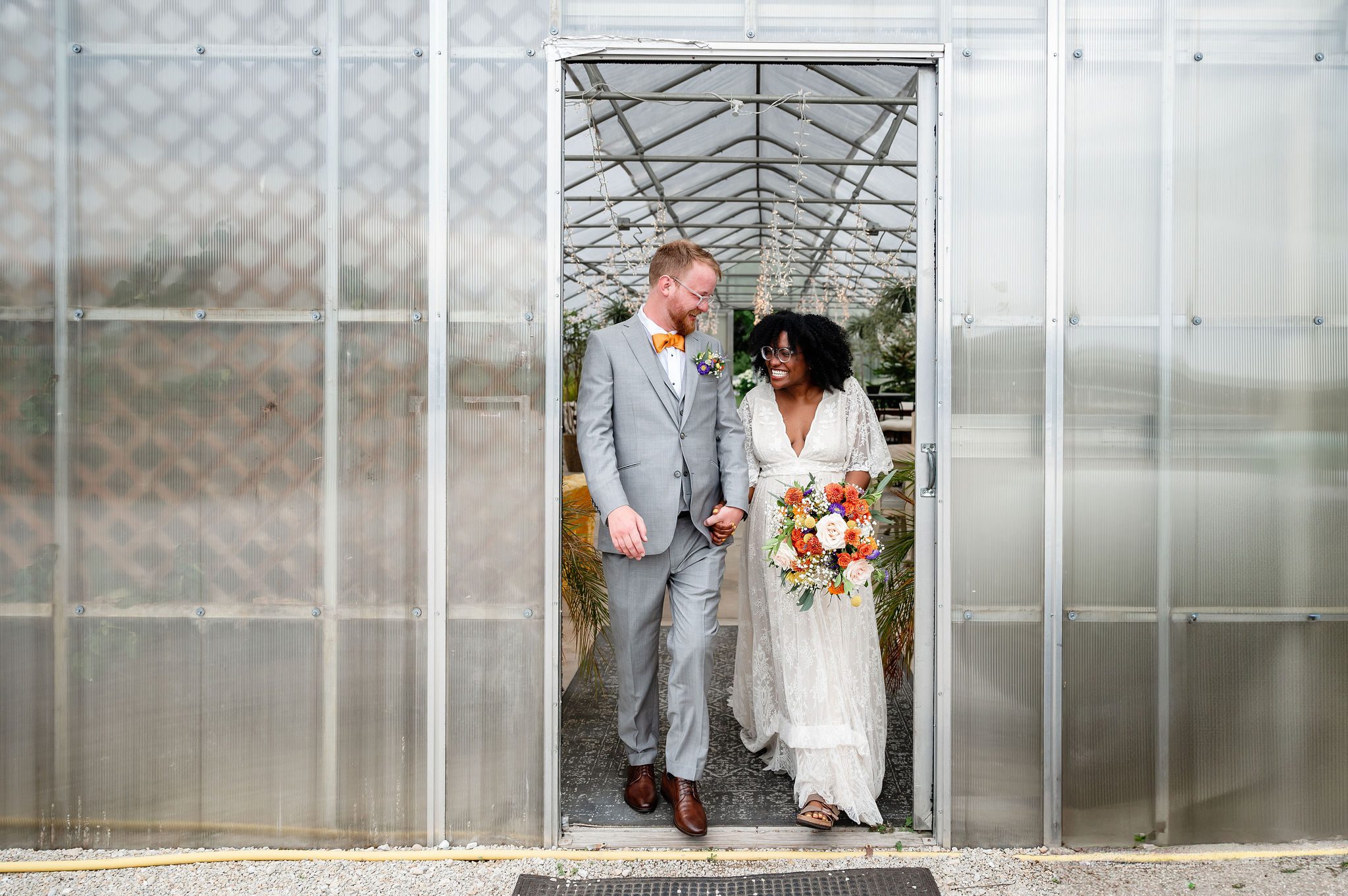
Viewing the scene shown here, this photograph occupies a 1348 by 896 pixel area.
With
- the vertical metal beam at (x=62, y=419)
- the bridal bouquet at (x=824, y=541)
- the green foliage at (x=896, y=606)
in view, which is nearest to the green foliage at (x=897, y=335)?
the green foliage at (x=896, y=606)

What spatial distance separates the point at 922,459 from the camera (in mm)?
2961

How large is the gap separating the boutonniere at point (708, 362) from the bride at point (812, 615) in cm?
27

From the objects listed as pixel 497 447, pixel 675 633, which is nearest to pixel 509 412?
pixel 497 447

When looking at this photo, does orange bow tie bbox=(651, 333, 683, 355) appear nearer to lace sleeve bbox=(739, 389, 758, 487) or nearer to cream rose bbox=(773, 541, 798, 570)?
lace sleeve bbox=(739, 389, 758, 487)

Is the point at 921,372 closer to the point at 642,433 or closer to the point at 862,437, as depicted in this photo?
the point at 862,437

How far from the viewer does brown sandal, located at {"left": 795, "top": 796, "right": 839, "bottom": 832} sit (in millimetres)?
2939

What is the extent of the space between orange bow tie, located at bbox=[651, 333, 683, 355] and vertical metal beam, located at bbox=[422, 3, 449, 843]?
0.69m

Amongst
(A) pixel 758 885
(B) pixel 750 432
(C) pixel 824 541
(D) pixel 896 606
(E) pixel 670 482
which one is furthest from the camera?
(D) pixel 896 606

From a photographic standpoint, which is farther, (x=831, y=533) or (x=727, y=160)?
(x=727, y=160)

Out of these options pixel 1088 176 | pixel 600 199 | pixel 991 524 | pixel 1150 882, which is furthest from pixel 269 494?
pixel 600 199

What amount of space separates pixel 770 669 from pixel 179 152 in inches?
110

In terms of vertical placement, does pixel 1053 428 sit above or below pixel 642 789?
above

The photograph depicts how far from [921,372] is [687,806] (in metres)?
1.64

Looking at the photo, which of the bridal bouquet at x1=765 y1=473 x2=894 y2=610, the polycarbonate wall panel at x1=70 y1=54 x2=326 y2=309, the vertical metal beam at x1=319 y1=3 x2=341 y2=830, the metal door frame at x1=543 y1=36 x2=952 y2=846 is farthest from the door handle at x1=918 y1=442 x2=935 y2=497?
the polycarbonate wall panel at x1=70 y1=54 x2=326 y2=309
